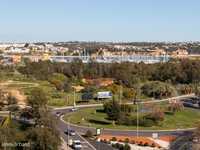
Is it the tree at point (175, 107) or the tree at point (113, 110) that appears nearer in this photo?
the tree at point (113, 110)

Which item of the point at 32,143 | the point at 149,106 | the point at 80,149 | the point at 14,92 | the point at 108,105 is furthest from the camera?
the point at 14,92

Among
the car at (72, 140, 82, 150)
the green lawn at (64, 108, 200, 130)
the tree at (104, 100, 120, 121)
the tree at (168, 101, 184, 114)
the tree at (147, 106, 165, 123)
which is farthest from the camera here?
the tree at (168, 101, 184, 114)

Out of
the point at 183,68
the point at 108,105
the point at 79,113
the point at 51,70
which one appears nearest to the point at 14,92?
the point at 79,113

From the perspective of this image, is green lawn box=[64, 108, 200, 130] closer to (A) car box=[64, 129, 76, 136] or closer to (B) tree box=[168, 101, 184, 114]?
(B) tree box=[168, 101, 184, 114]

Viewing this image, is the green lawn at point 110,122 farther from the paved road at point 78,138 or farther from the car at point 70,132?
the car at point 70,132

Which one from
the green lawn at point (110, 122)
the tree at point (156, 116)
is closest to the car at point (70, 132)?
the green lawn at point (110, 122)

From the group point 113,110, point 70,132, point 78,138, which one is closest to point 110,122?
point 113,110

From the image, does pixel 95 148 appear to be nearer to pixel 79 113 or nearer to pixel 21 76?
pixel 79 113

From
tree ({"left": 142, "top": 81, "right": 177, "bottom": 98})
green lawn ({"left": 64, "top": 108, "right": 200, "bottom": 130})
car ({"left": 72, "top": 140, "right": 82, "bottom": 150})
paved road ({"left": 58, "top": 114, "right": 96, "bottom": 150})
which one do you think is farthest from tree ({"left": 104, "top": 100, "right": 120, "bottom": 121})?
tree ({"left": 142, "top": 81, "right": 177, "bottom": 98})
